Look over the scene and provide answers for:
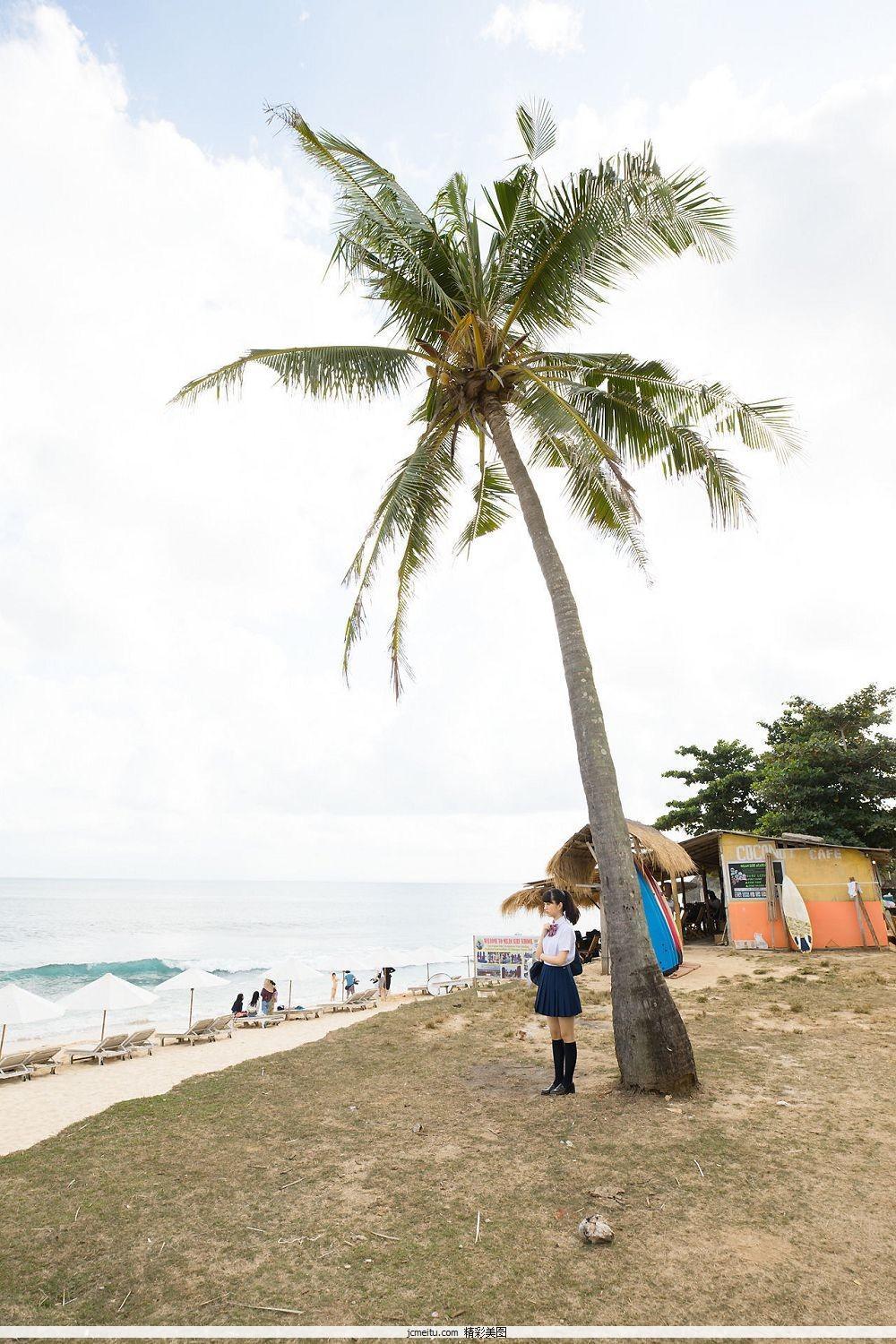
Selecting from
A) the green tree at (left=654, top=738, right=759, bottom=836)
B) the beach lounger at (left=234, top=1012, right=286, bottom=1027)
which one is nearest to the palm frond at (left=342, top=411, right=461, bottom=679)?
the beach lounger at (left=234, top=1012, right=286, bottom=1027)

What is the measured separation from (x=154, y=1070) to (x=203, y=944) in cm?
6284

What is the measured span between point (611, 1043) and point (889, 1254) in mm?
5401

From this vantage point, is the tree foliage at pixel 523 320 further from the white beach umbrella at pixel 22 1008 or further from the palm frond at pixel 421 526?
the white beach umbrella at pixel 22 1008

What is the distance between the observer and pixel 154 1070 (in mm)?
11250

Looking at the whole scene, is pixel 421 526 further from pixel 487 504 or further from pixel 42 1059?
pixel 42 1059

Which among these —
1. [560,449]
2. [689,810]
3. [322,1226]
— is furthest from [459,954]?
[322,1226]

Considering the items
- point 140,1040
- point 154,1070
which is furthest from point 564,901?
point 140,1040

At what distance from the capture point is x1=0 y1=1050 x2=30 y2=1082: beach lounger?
13.0m

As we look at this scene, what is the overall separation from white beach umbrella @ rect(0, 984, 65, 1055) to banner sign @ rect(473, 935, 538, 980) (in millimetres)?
10663

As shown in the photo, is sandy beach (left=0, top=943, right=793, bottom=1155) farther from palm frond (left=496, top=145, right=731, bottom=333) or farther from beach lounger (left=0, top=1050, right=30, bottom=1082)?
palm frond (left=496, top=145, right=731, bottom=333)

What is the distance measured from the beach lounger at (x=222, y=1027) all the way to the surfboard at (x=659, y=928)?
11576 millimetres

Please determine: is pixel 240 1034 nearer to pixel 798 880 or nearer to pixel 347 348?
pixel 798 880

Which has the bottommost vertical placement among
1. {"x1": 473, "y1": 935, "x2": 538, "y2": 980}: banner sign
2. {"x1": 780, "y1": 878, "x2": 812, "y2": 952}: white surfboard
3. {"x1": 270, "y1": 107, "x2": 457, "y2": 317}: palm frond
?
{"x1": 473, "y1": 935, "x2": 538, "y2": 980}: banner sign

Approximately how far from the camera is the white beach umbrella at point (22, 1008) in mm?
16422
